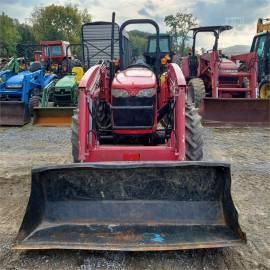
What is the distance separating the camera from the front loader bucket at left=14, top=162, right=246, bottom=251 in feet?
10.4

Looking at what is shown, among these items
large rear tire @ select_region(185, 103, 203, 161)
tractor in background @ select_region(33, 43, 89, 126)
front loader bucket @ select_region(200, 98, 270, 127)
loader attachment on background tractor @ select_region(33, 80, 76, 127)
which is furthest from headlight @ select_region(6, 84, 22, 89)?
large rear tire @ select_region(185, 103, 203, 161)

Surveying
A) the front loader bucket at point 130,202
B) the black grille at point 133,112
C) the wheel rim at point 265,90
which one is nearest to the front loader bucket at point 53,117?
the black grille at point 133,112

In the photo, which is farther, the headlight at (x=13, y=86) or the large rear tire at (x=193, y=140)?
the headlight at (x=13, y=86)

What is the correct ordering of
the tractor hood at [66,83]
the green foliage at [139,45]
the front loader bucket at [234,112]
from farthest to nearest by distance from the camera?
1. the tractor hood at [66,83]
2. the front loader bucket at [234,112]
3. the green foliage at [139,45]

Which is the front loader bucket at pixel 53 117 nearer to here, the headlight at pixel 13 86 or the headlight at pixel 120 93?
the headlight at pixel 13 86

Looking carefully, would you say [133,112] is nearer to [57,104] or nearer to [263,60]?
[57,104]

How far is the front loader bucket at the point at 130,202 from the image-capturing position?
10.4 feet

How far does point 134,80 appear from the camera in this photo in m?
4.64

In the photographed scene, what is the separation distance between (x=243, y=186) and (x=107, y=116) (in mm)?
1968

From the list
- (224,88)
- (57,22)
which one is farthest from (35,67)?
(57,22)

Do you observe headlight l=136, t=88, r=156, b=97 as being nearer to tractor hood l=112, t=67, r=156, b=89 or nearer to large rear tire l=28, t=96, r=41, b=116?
tractor hood l=112, t=67, r=156, b=89

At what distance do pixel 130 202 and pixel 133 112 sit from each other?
1.49 metres

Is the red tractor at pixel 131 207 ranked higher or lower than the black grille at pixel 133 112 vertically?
lower

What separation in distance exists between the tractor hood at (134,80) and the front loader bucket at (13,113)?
524 cm
